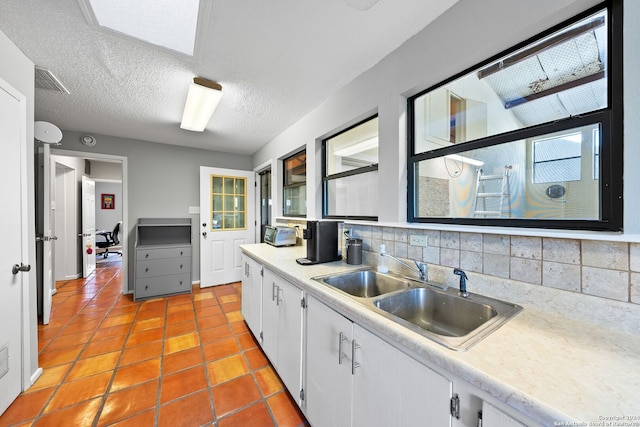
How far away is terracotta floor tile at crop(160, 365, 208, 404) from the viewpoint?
1604mm

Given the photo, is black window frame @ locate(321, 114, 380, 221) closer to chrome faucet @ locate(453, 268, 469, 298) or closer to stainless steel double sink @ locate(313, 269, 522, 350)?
stainless steel double sink @ locate(313, 269, 522, 350)

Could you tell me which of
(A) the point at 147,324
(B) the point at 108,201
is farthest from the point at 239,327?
(B) the point at 108,201

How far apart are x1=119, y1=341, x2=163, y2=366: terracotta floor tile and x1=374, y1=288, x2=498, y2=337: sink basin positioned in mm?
2129

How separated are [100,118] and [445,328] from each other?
163 inches

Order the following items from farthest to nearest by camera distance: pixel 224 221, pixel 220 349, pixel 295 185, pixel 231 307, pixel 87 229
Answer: pixel 87 229 < pixel 224 221 < pixel 295 185 < pixel 231 307 < pixel 220 349

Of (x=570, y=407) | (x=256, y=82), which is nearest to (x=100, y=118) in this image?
(x=256, y=82)

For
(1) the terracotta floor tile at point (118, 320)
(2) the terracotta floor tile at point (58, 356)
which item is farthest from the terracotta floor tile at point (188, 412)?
(1) the terracotta floor tile at point (118, 320)

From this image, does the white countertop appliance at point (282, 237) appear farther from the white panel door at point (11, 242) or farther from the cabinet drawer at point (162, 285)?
the white panel door at point (11, 242)

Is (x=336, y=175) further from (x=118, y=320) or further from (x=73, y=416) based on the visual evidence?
(x=118, y=320)

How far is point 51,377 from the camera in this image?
5.71ft

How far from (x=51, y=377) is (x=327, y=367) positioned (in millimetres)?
2165

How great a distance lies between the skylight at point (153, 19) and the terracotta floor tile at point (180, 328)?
8.41 ft

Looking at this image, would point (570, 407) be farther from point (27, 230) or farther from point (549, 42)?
point (27, 230)

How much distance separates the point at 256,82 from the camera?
2.10m
